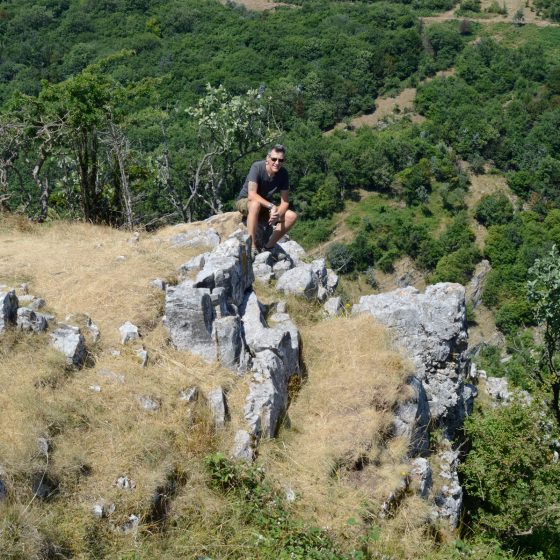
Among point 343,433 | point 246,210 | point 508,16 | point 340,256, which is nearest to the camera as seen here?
point 343,433

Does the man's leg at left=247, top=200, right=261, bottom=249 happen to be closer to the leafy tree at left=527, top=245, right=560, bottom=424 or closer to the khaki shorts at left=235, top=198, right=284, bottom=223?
the khaki shorts at left=235, top=198, right=284, bottom=223

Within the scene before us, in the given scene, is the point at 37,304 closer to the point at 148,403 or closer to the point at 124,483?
the point at 148,403

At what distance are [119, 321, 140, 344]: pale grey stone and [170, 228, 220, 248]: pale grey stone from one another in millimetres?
2594

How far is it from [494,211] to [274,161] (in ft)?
198

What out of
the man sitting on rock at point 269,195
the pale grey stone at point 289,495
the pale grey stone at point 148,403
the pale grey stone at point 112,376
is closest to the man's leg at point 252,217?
the man sitting on rock at point 269,195

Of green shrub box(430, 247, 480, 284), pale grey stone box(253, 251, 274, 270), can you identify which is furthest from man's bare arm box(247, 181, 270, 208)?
green shrub box(430, 247, 480, 284)

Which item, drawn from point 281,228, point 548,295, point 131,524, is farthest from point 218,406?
point 548,295

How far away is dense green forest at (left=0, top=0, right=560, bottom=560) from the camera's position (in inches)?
1042

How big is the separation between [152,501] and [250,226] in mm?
4731

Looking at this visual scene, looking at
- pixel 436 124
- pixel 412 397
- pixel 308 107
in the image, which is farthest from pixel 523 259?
pixel 412 397

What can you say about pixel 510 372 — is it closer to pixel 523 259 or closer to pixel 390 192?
pixel 523 259

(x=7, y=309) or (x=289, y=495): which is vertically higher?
(x=7, y=309)

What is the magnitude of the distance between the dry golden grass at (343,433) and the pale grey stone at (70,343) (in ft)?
6.24

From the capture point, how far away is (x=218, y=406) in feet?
21.4
